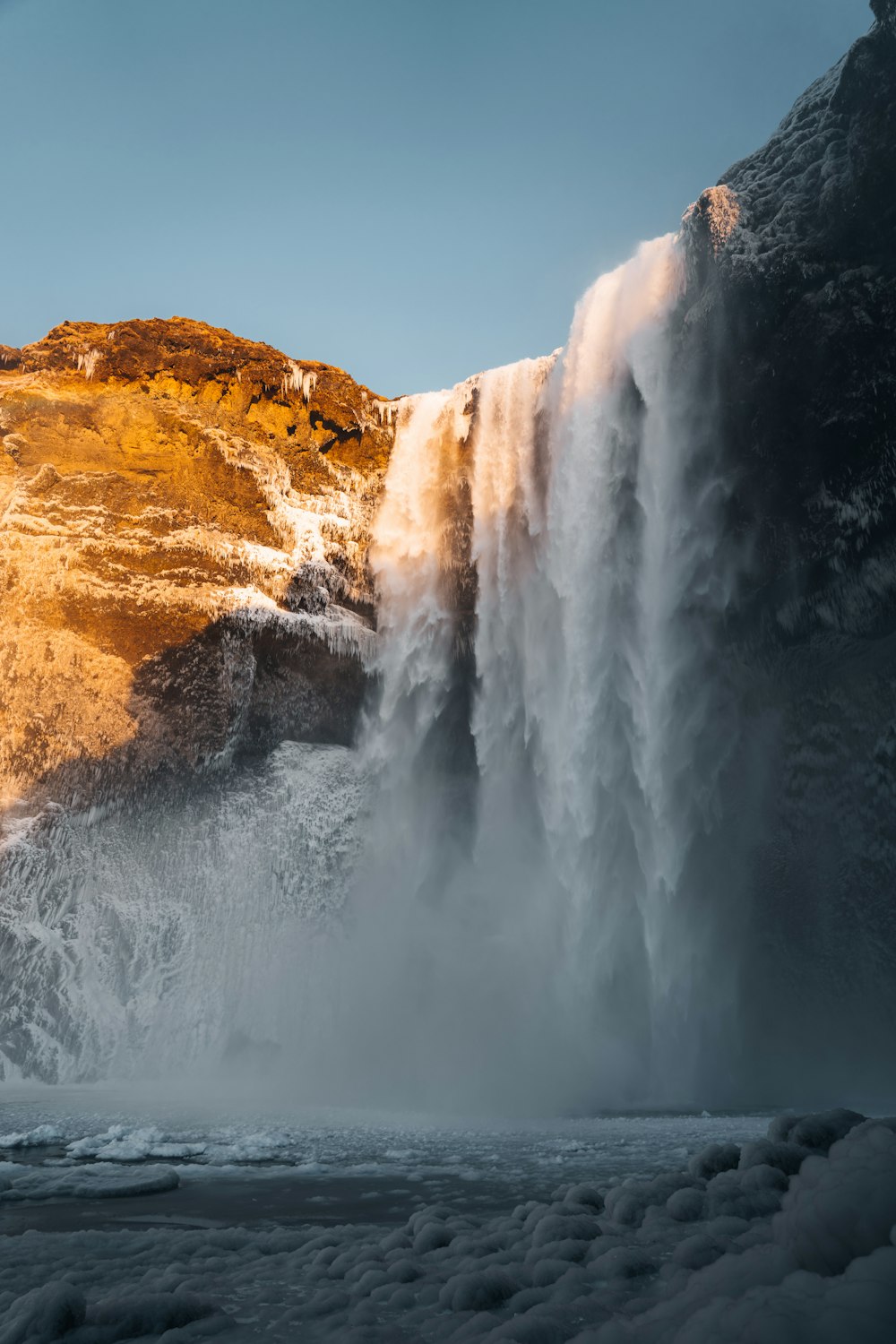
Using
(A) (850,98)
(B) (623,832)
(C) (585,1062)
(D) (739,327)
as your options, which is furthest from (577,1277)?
(A) (850,98)

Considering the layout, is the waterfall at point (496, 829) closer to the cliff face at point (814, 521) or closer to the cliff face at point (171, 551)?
the cliff face at point (814, 521)

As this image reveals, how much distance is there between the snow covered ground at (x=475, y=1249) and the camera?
7.20 feet

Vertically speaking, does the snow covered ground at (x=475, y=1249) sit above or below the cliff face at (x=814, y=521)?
below

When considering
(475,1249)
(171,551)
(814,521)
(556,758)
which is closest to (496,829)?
(556,758)

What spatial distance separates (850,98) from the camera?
46.0ft

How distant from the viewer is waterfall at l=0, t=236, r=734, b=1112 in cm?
1593

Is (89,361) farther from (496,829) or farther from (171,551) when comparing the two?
(496,829)

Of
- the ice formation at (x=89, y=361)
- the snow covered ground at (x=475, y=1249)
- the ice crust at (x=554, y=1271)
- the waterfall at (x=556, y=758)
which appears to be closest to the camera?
the ice crust at (x=554, y=1271)

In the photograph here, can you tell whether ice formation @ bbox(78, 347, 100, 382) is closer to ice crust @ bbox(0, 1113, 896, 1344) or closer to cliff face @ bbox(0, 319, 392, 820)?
cliff face @ bbox(0, 319, 392, 820)

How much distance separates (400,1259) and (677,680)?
14.5 m

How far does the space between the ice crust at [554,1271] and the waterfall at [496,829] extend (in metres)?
10.1

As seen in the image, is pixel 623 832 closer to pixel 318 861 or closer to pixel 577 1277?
pixel 318 861

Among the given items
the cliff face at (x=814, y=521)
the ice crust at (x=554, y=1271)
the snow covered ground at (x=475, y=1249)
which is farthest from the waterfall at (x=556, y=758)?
the ice crust at (x=554, y=1271)

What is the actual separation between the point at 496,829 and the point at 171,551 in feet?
34.3
